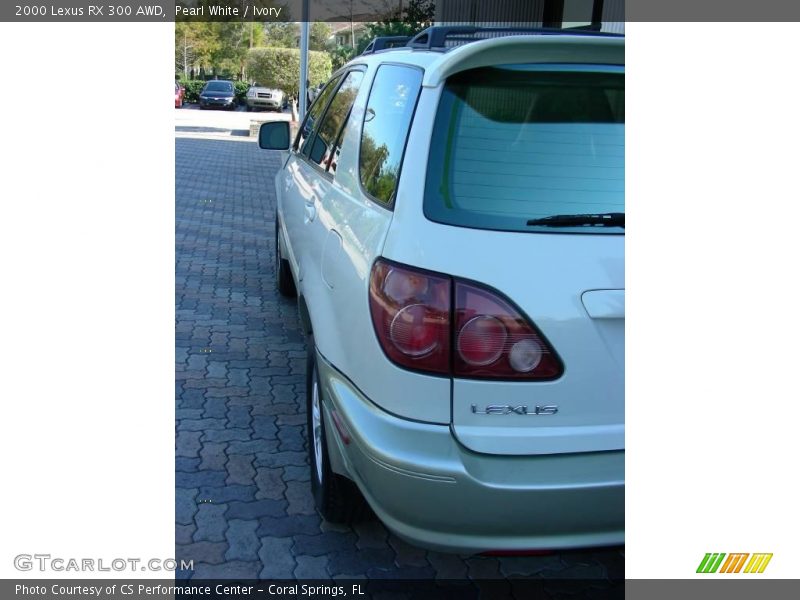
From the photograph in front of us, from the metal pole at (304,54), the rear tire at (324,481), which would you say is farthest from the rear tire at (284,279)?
the metal pole at (304,54)

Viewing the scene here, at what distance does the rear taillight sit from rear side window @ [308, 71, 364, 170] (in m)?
1.54

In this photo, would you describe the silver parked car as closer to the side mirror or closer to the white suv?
the side mirror

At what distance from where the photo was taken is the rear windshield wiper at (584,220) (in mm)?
2092

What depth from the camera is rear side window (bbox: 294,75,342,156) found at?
4.37m

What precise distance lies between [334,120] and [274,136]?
134 centimetres

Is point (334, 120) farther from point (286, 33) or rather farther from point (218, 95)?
point (218, 95)

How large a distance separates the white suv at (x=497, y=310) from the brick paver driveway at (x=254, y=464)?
0.32 meters

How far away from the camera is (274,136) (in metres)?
4.98

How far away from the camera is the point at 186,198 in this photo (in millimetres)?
10805

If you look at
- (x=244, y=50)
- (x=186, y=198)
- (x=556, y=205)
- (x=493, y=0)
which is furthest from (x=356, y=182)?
(x=244, y=50)

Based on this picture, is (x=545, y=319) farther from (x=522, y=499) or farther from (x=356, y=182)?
(x=356, y=182)
